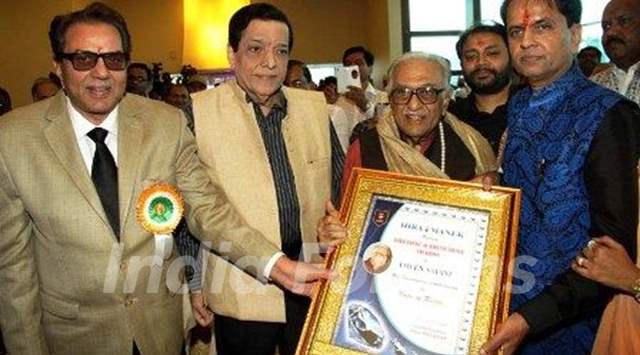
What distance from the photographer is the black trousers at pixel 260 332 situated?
2.38 meters

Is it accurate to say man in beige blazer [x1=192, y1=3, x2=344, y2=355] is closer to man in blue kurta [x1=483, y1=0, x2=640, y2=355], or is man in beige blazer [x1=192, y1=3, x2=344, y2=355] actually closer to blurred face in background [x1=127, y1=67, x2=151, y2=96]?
man in blue kurta [x1=483, y1=0, x2=640, y2=355]

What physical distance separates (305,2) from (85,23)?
11341mm

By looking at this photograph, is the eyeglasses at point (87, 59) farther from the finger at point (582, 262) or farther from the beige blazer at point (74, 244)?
the finger at point (582, 262)

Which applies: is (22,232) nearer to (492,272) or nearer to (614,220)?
(492,272)

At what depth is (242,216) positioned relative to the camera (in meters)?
2.31

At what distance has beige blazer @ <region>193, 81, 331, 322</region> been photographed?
2311mm

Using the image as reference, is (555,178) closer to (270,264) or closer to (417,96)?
(417,96)

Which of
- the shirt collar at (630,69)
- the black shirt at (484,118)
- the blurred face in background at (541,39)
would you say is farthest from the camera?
the shirt collar at (630,69)

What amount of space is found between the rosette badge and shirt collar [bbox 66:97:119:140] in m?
0.26

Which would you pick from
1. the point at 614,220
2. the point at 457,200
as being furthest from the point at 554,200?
the point at 457,200

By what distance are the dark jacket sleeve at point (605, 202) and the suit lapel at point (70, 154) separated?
146 cm

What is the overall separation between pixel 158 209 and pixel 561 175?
136 centimetres

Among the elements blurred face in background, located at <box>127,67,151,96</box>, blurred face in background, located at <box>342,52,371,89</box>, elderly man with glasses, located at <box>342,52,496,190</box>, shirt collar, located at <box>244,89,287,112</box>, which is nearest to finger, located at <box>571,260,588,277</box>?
elderly man with glasses, located at <box>342,52,496,190</box>

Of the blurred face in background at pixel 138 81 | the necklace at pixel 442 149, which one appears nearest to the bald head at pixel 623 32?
the necklace at pixel 442 149
